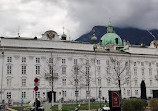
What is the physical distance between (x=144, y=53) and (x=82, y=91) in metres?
26.3

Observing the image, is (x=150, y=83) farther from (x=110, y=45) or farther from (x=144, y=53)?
(x=110, y=45)

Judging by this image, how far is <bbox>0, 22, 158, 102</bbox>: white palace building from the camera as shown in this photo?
196 ft

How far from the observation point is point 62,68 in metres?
65.2

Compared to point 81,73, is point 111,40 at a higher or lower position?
higher

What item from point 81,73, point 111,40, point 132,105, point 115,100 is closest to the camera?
point 115,100

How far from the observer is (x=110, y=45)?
3775 inches

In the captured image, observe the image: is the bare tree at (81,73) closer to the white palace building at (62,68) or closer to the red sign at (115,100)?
the white palace building at (62,68)

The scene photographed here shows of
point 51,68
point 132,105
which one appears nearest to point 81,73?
point 51,68

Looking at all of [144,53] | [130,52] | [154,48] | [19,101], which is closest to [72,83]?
[19,101]

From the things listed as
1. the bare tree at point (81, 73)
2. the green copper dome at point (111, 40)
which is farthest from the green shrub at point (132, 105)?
the green copper dome at point (111, 40)

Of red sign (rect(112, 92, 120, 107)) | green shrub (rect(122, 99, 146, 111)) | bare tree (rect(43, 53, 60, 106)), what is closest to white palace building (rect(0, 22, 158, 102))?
bare tree (rect(43, 53, 60, 106))

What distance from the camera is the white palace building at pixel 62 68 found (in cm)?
5966

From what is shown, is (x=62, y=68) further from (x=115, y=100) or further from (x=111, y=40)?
(x=115, y=100)

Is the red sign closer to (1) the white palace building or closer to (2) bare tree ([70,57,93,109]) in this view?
(1) the white palace building
